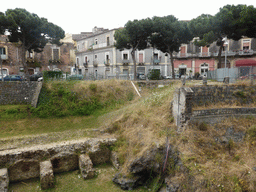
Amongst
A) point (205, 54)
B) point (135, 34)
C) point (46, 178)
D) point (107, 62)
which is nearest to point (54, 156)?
point (46, 178)

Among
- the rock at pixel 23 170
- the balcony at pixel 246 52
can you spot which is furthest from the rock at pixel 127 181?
the balcony at pixel 246 52

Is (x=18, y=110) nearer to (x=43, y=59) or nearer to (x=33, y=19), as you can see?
(x=33, y=19)

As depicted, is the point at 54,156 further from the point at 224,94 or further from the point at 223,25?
the point at 223,25

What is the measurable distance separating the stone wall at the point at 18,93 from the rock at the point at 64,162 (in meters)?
7.43

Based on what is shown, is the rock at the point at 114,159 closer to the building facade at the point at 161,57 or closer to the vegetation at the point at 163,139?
the vegetation at the point at 163,139

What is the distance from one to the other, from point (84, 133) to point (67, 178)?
3515 mm

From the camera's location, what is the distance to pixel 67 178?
10.0 meters

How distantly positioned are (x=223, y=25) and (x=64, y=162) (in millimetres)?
17974

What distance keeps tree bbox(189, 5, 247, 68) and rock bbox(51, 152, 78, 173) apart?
15823 mm

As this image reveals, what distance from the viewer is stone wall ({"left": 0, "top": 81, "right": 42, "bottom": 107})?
54.0ft

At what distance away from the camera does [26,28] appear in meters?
19.7

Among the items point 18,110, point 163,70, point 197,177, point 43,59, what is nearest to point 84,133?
point 18,110

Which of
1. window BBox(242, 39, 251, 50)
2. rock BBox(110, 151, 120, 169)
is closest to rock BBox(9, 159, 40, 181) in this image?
rock BBox(110, 151, 120, 169)

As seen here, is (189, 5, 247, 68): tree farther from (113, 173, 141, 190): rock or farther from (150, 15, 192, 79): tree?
(113, 173, 141, 190): rock
